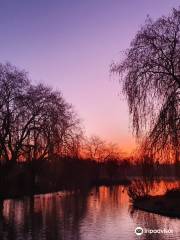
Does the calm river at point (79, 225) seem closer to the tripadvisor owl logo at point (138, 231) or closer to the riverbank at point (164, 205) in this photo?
the tripadvisor owl logo at point (138, 231)

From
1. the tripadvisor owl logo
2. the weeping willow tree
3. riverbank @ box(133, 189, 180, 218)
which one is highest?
the weeping willow tree

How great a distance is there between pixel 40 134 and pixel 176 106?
17349 mm

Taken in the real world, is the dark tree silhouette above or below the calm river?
above

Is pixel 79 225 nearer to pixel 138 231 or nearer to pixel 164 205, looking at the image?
pixel 138 231

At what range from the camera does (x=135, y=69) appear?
18531 millimetres

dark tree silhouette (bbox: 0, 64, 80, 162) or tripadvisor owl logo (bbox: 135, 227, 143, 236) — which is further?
dark tree silhouette (bbox: 0, 64, 80, 162)

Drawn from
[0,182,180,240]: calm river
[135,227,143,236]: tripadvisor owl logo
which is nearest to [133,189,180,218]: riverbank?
[0,182,180,240]: calm river

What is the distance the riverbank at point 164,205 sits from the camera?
2023cm

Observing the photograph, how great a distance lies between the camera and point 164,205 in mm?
21922

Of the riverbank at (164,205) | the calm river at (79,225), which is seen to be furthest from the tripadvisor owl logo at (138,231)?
the riverbank at (164,205)

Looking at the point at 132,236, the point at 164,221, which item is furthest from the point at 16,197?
the point at 132,236

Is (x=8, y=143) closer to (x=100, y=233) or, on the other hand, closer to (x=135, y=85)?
(x=135, y=85)

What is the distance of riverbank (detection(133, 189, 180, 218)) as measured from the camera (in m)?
20.2

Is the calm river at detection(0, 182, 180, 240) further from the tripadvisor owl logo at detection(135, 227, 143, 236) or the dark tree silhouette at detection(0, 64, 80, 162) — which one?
the dark tree silhouette at detection(0, 64, 80, 162)
